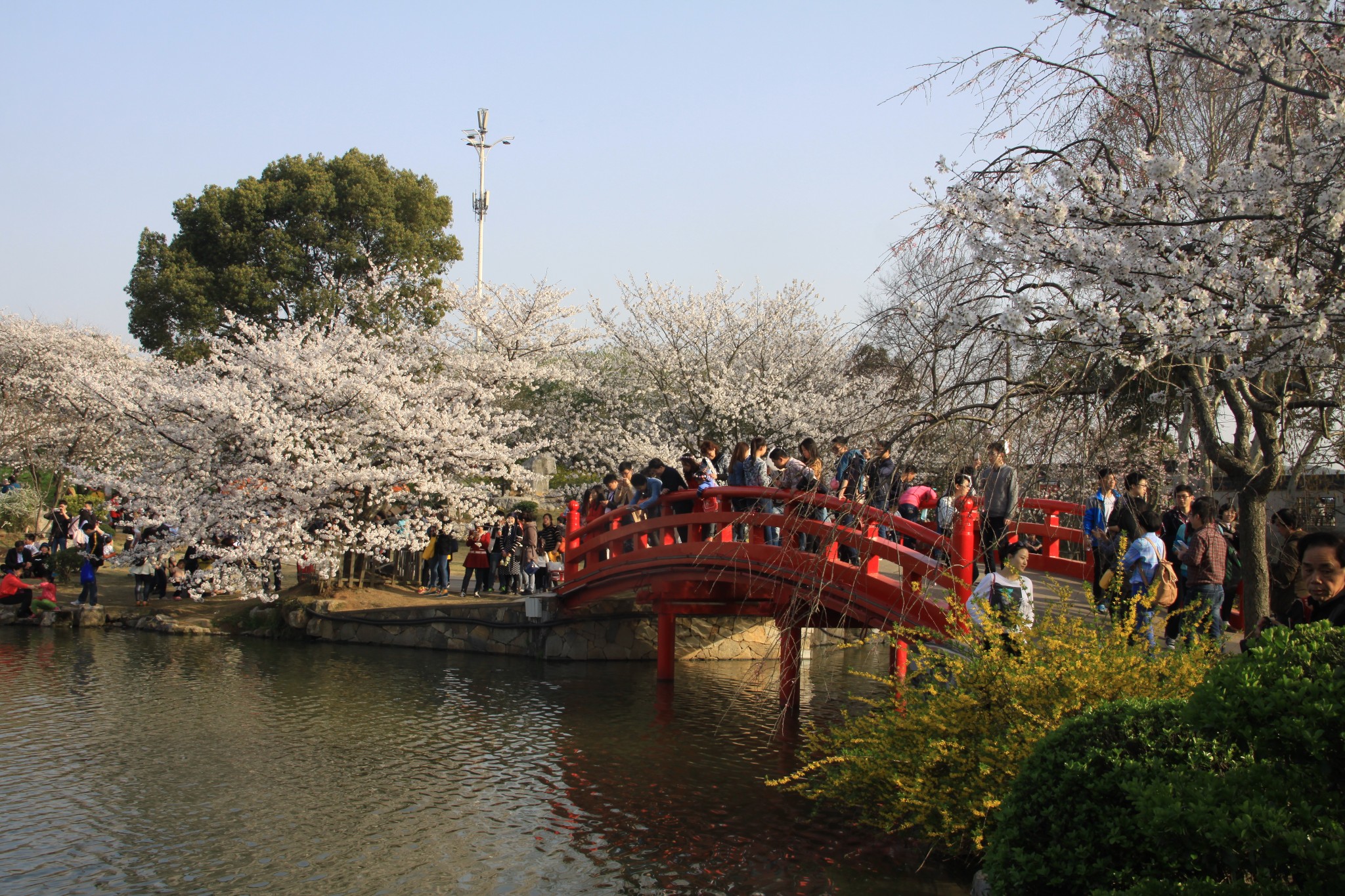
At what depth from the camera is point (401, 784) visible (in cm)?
870

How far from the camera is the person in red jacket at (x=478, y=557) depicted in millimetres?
18250

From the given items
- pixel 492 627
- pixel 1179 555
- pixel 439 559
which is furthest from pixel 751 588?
pixel 439 559

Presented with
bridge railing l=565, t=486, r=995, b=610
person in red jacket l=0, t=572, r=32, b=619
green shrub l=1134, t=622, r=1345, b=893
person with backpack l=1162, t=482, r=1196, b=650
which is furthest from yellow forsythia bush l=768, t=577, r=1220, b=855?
person in red jacket l=0, t=572, r=32, b=619

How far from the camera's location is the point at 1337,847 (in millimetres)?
3074

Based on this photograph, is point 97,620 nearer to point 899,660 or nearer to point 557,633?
point 557,633

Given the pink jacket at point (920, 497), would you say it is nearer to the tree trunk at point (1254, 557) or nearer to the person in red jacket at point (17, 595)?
the tree trunk at point (1254, 557)

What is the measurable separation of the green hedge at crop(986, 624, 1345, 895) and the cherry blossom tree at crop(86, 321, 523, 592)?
1384 cm

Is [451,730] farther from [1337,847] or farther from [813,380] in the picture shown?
[813,380]

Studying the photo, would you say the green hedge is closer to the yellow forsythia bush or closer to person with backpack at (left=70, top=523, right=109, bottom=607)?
the yellow forsythia bush

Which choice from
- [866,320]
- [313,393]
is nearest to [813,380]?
[313,393]

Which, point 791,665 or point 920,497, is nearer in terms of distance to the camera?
point 920,497

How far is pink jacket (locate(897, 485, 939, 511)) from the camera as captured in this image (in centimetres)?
888

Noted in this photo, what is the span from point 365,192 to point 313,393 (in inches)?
648

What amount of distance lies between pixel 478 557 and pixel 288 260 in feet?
54.8
